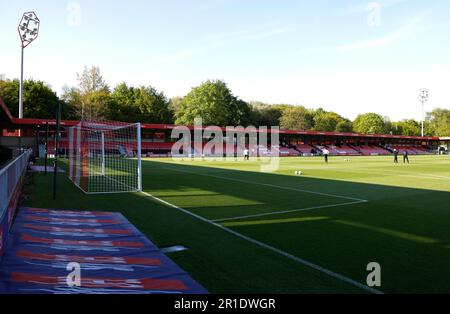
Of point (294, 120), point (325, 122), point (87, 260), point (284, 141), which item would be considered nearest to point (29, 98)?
point (284, 141)

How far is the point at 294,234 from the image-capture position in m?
7.12

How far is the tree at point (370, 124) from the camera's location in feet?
406

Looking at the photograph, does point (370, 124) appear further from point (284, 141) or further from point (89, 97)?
point (89, 97)

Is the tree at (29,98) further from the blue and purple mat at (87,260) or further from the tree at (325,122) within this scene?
the tree at (325,122)

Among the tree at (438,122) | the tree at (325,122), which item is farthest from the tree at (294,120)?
the tree at (438,122)

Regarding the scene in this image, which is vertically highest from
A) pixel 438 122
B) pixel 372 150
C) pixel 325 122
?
pixel 438 122

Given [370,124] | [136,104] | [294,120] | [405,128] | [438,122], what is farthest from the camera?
[438,122]

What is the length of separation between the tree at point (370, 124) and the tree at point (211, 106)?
60.0 metres

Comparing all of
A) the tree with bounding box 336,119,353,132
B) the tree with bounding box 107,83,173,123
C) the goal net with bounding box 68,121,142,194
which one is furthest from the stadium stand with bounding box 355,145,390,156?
the goal net with bounding box 68,121,142,194

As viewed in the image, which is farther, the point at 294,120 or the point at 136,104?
the point at 294,120

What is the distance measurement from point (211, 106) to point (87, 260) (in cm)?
7402

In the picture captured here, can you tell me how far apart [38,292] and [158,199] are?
754 cm
